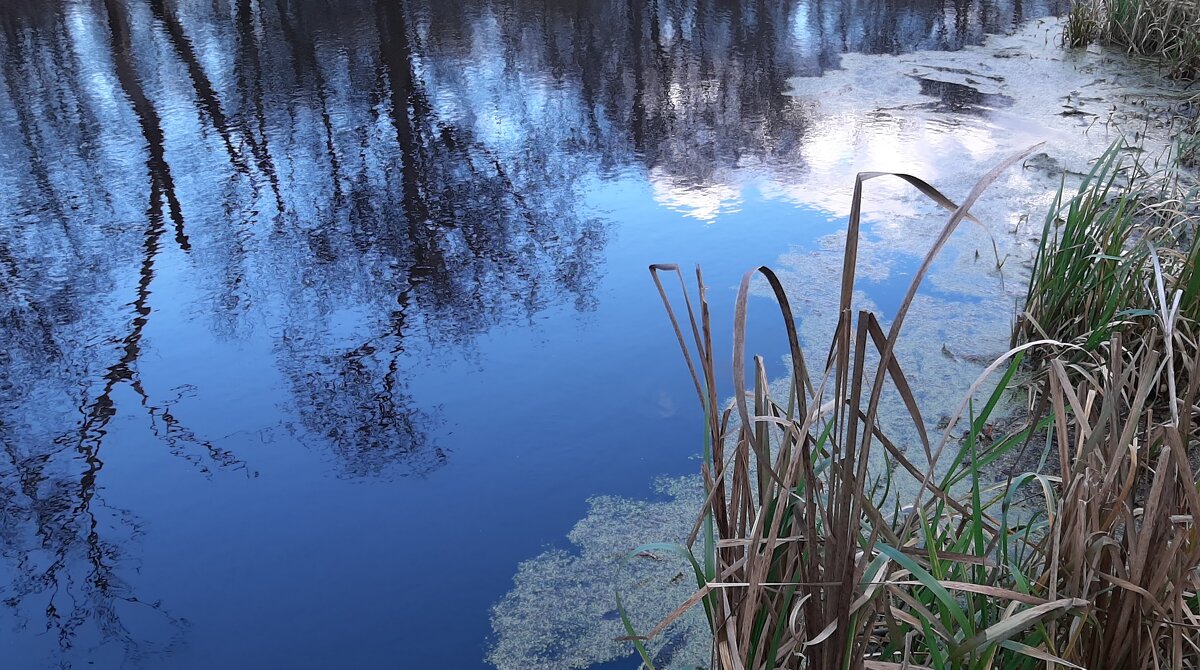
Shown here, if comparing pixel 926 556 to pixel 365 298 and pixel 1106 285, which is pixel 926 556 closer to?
pixel 1106 285

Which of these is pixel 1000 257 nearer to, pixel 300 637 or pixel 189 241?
pixel 300 637

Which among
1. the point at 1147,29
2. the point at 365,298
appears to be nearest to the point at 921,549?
the point at 365,298

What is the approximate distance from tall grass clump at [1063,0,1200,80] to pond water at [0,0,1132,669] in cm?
53

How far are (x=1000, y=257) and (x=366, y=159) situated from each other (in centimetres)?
230

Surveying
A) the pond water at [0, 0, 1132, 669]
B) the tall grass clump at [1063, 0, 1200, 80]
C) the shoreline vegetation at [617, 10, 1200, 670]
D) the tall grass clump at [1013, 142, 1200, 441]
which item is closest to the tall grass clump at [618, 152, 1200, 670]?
the shoreline vegetation at [617, 10, 1200, 670]

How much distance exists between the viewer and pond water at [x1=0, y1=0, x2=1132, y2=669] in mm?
1804

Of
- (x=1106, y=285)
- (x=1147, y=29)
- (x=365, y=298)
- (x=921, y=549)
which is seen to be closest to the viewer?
(x=921, y=549)

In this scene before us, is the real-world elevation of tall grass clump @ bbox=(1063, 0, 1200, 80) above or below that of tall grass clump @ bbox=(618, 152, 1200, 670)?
above

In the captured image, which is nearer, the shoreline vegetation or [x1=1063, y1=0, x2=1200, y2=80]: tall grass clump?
the shoreline vegetation

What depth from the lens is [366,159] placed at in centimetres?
372

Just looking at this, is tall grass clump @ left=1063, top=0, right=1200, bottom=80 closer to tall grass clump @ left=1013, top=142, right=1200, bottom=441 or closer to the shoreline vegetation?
tall grass clump @ left=1013, top=142, right=1200, bottom=441

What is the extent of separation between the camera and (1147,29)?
188 inches

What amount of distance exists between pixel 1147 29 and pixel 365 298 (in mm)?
4161

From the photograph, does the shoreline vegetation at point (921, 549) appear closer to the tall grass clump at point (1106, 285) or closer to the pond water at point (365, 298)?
the pond water at point (365, 298)
